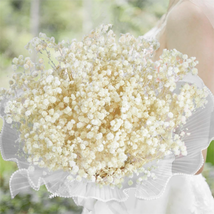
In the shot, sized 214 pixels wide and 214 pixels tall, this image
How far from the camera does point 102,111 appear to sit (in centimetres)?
50

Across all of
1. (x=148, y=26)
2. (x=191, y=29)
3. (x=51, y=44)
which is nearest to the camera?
(x=51, y=44)

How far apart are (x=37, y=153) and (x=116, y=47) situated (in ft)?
0.96

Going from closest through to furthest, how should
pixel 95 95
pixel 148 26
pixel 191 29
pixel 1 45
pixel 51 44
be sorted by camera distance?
pixel 95 95, pixel 51 44, pixel 191 29, pixel 148 26, pixel 1 45

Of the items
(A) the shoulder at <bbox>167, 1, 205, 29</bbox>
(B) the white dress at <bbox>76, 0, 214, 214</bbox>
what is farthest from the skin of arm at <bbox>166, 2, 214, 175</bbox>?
(B) the white dress at <bbox>76, 0, 214, 214</bbox>

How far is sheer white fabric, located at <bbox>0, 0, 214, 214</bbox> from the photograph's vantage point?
1.85 ft

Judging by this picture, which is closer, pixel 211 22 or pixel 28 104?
pixel 28 104

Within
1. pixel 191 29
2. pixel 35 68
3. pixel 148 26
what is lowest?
pixel 35 68

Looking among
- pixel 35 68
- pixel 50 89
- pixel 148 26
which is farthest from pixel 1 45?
pixel 50 89

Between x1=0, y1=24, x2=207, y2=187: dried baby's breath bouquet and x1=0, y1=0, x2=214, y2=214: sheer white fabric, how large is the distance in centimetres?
3

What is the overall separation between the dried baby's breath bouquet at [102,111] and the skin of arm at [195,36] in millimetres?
302

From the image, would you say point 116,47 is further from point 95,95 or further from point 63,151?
point 63,151

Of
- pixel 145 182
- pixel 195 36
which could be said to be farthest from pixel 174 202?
pixel 195 36

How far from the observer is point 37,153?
531 millimetres

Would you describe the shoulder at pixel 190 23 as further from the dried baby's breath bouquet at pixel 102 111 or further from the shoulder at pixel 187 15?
the dried baby's breath bouquet at pixel 102 111
